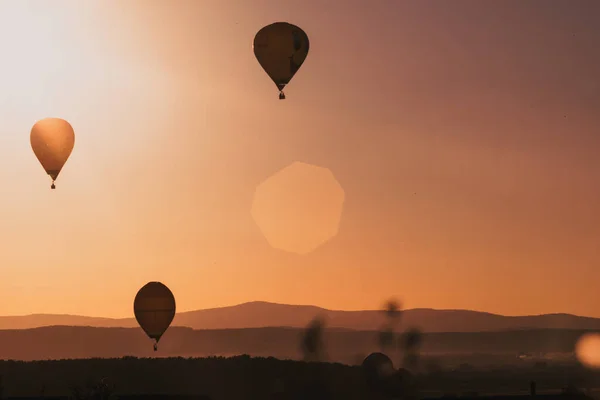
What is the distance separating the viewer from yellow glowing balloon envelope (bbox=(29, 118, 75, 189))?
5888cm

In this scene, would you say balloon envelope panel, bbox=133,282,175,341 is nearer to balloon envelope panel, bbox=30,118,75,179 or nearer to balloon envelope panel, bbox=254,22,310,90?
balloon envelope panel, bbox=30,118,75,179

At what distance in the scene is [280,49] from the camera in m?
53.7

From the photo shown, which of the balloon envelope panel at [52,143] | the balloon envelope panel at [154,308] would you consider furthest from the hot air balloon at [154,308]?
the balloon envelope panel at [52,143]

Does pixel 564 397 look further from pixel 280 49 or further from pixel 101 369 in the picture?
pixel 101 369

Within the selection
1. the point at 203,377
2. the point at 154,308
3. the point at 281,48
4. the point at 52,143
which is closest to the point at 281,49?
the point at 281,48

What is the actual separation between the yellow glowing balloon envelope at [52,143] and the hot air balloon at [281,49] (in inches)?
489

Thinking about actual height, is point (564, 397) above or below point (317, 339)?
below

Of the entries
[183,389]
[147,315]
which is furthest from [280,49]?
[183,389]

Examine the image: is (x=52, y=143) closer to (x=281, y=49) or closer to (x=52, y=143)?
(x=52, y=143)

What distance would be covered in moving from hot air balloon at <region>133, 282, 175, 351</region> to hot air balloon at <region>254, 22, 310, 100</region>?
20045 mm

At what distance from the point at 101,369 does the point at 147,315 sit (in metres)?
135

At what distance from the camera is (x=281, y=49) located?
53.7 m

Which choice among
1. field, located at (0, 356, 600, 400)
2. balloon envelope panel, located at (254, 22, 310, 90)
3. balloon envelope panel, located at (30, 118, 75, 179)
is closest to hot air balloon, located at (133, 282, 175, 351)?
balloon envelope panel, located at (30, 118, 75, 179)

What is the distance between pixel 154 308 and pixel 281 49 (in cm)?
2094
